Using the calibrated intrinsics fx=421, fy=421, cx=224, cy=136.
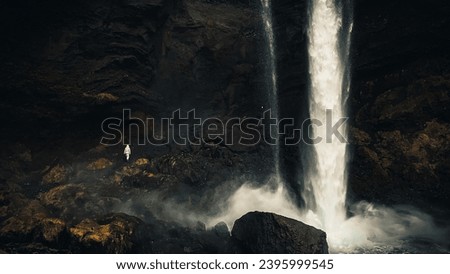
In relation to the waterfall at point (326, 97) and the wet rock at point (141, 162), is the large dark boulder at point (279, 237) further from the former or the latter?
the wet rock at point (141, 162)

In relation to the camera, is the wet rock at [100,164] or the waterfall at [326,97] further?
the wet rock at [100,164]

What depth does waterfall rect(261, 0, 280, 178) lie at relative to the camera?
28.5 m

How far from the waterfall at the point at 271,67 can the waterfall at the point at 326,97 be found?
2.49 m

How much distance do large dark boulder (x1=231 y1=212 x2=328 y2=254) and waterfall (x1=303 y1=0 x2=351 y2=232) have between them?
8.70 meters

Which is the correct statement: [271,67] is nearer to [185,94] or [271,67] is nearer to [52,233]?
[185,94]

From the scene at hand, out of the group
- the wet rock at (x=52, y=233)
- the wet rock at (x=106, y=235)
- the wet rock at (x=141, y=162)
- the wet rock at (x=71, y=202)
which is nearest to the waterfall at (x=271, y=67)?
the wet rock at (x=141, y=162)

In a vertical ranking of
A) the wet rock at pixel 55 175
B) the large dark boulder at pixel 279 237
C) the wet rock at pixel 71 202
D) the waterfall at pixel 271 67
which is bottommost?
the large dark boulder at pixel 279 237

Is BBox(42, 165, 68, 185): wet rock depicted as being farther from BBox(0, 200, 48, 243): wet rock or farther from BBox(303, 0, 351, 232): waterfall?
BBox(303, 0, 351, 232): waterfall

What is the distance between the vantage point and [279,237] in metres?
17.3

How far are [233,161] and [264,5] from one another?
10.8 meters

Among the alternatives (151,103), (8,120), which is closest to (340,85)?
(151,103)

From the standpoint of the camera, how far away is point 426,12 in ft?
78.5

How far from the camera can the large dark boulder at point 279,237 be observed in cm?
1705

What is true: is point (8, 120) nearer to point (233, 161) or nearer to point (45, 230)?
point (45, 230)
